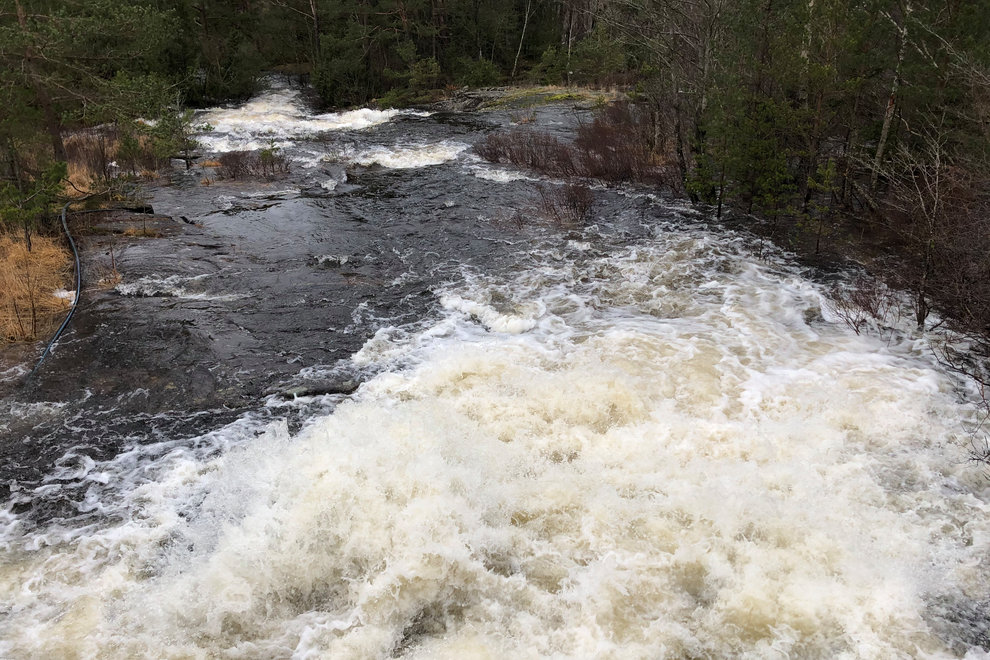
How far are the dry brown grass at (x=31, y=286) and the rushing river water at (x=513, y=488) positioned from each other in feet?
2.89

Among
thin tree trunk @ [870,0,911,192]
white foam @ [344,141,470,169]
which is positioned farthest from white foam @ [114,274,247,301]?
thin tree trunk @ [870,0,911,192]

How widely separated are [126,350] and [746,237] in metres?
9.83

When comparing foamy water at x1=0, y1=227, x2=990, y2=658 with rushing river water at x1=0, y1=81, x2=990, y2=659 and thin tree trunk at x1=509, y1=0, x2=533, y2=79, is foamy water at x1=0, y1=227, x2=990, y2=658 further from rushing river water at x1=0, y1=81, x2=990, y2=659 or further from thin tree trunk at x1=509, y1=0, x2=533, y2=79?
thin tree trunk at x1=509, y1=0, x2=533, y2=79

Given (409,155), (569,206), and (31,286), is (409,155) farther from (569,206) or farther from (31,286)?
(31,286)

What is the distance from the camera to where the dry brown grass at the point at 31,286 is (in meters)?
7.53

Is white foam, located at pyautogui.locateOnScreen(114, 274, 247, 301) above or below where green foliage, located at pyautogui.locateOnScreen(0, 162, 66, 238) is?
below

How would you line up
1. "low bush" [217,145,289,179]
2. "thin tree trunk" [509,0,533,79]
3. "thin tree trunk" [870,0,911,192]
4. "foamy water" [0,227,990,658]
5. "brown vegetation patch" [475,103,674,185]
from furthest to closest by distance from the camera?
"thin tree trunk" [509,0,533,79], "low bush" [217,145,289,179], "brown vegetation patch" [475,103,674,185], "thin tree trunk" [870,0,911,192], "foamy water" [0,227,990,658]

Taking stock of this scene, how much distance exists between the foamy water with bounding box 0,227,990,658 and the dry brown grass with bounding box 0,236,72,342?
10.3ft

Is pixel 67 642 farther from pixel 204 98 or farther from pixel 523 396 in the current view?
pixel 204 98

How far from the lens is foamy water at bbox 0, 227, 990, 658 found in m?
3.95

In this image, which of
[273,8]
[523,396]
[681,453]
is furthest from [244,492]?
[273,8]

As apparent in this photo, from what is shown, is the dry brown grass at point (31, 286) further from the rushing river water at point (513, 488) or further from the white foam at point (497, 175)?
the white foam at point (497, 175)

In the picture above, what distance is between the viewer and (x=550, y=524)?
15.8ft

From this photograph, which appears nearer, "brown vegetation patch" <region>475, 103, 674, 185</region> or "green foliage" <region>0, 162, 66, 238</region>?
"green foliage" <region>0, 162, 66, 238</region>
